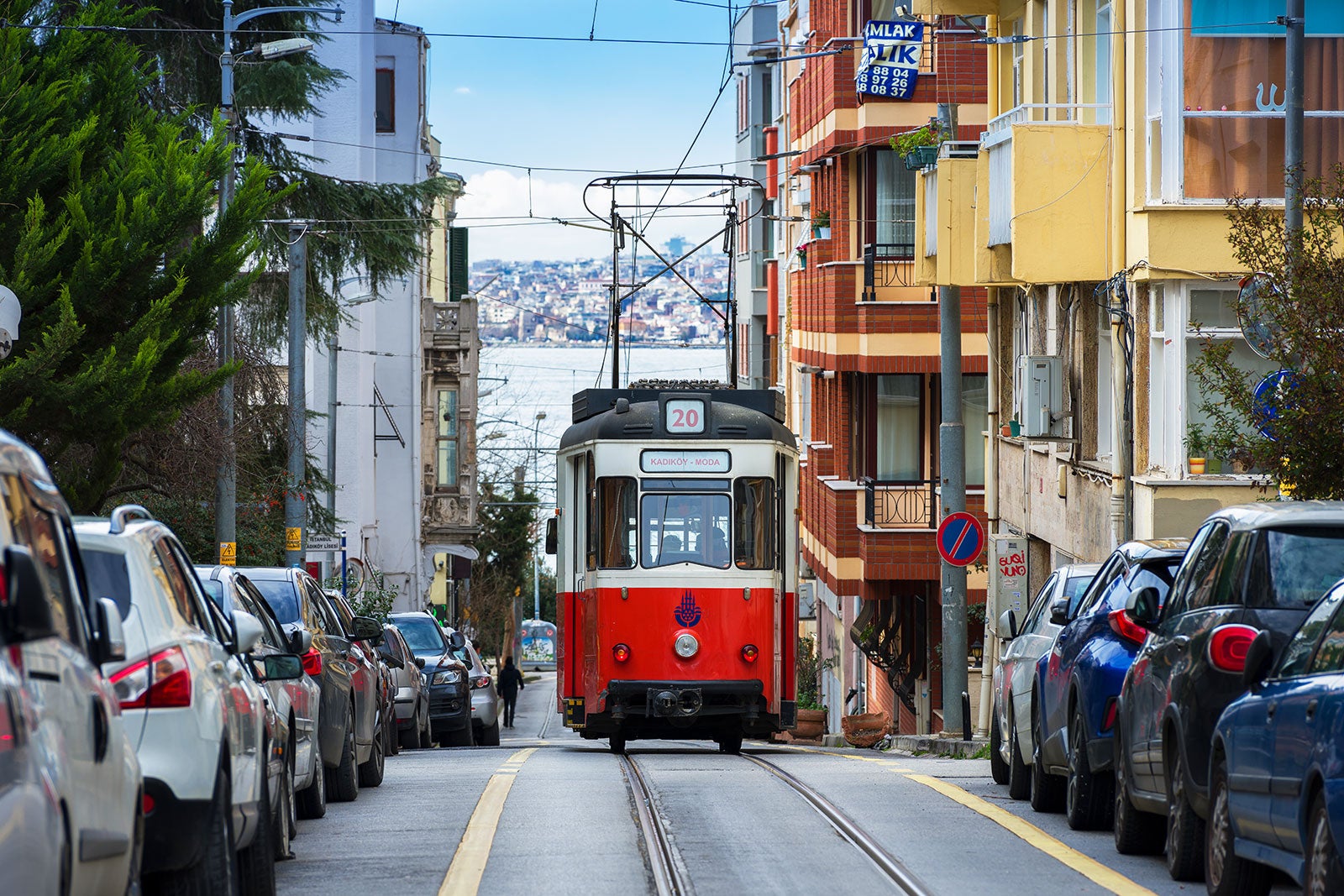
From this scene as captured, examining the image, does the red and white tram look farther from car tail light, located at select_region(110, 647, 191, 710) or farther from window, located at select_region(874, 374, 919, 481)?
window, located at select_region(874, 374, 919, 481)

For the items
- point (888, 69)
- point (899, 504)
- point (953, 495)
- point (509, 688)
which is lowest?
point (509, 688)

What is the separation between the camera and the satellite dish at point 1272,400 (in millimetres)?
14125

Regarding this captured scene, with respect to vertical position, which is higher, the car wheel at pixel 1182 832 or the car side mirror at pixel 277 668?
the car side mirror at pixel 277 668

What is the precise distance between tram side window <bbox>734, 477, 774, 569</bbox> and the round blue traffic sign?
3.87m

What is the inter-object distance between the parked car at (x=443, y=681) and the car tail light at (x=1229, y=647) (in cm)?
1771

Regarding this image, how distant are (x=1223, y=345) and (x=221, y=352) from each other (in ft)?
48.4

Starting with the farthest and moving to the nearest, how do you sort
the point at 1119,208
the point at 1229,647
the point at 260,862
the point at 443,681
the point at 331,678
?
the point at 443,681, the point at 1119,208, the point at 331,678, the point at 1229,647, the point at 260,862

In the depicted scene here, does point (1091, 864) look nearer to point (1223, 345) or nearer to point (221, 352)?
point (1223, 345)

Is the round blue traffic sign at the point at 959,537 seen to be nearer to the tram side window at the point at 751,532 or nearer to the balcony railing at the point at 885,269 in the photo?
the tram side window at the point at 751,532

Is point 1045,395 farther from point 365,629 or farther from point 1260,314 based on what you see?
point 365,629

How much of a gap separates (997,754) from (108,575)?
9025 millimetres

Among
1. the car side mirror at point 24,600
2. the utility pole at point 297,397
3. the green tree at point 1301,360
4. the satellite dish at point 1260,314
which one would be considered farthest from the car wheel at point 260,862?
the utility pole at point 297,397

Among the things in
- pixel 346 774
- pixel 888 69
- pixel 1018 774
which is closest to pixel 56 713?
pixel 346 774

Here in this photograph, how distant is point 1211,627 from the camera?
952cm
